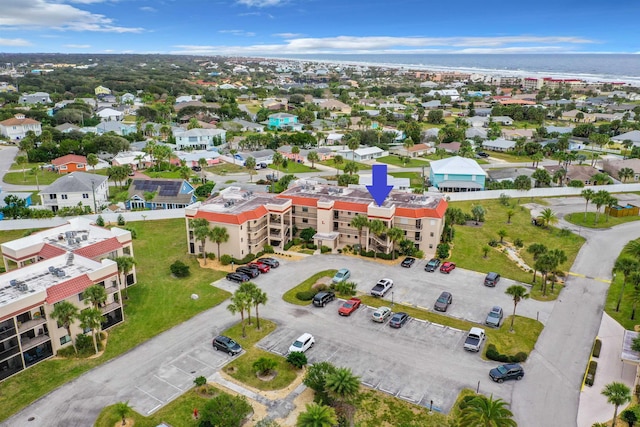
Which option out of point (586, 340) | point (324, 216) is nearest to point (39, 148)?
point (324, 216)

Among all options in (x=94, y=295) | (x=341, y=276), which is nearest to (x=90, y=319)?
(x=94, y=295)

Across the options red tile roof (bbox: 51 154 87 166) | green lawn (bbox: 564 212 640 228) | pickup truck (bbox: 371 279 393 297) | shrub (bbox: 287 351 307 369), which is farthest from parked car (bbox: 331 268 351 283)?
red tile roof (bbox: 51 154 87 166)

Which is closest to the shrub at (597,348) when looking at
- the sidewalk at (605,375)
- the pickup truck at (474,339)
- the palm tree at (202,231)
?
the sidewalk at (605,375)

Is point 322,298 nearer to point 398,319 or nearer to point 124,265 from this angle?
point 398,319

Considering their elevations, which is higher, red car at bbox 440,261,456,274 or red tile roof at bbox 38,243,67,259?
red tile roof at bbox 38,243,67,259

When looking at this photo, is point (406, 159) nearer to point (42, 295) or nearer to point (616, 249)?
point (616, 249)

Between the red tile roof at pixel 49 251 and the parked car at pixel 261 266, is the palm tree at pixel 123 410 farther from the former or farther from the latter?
the parked car at pixel 261 266

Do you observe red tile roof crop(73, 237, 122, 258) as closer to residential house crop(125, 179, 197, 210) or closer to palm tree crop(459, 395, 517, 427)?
residential house crop(125, 179, 197, 210)


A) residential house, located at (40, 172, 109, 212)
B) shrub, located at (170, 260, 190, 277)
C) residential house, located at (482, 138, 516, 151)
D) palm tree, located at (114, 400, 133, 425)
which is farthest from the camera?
residential house, located at (482, 138, 516, 151)
